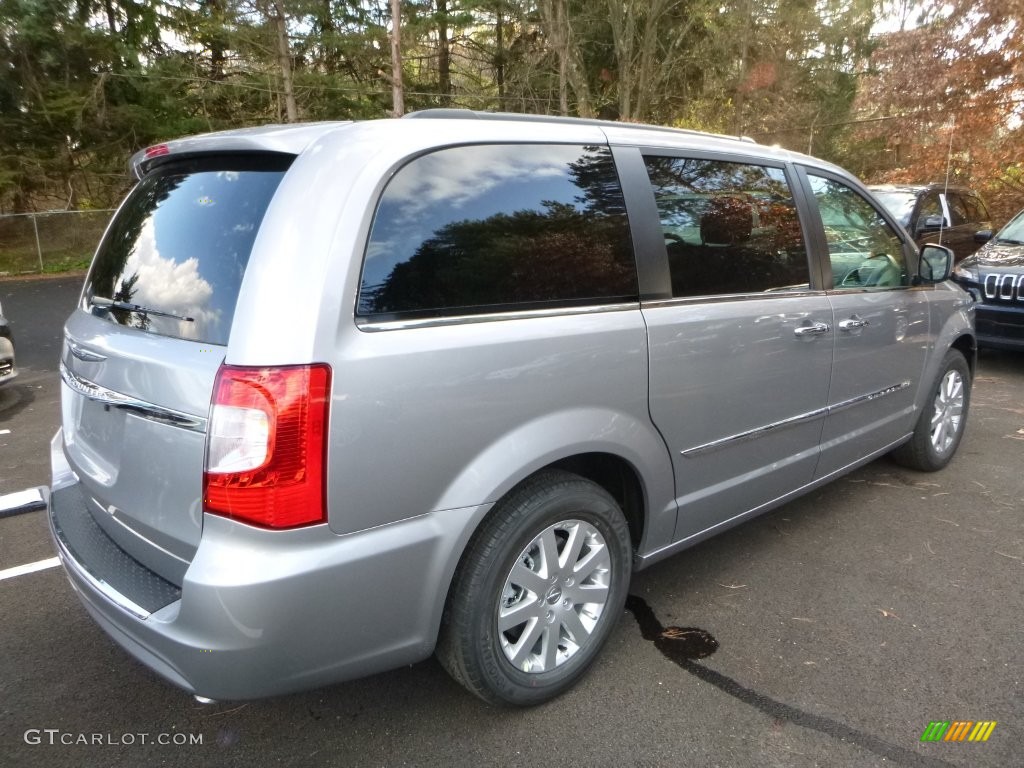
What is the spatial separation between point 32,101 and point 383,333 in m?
21.1

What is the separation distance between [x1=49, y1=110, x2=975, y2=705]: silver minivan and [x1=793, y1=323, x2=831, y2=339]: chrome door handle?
4 cm

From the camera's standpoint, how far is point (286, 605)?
1761 mm

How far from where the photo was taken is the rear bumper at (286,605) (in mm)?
1755

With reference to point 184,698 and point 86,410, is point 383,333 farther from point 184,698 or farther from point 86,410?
point 184,698

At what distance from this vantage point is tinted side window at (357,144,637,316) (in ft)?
6.38

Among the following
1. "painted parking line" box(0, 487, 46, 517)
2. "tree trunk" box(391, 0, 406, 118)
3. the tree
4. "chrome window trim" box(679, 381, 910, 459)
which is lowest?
"painted parking line" box(0, 487, 46, 517)

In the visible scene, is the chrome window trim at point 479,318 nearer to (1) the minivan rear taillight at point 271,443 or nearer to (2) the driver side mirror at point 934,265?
(1) the minivan rear taillight at point 271,443

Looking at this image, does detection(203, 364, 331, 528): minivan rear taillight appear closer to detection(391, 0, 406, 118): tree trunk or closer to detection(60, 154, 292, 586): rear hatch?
detection(60, 154, 292, 586): rear hatch

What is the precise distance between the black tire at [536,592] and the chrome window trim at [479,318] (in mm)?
500

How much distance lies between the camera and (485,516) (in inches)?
82.0

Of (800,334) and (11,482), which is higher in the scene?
(800,334)

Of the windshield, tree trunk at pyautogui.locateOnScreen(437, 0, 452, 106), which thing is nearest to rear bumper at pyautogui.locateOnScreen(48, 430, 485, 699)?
the windshield

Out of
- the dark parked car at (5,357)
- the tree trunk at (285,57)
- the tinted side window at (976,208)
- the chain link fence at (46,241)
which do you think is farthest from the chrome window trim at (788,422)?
the tree trunk at (285,57)

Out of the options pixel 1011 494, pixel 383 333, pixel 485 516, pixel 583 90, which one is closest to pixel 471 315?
pixel 383 333
